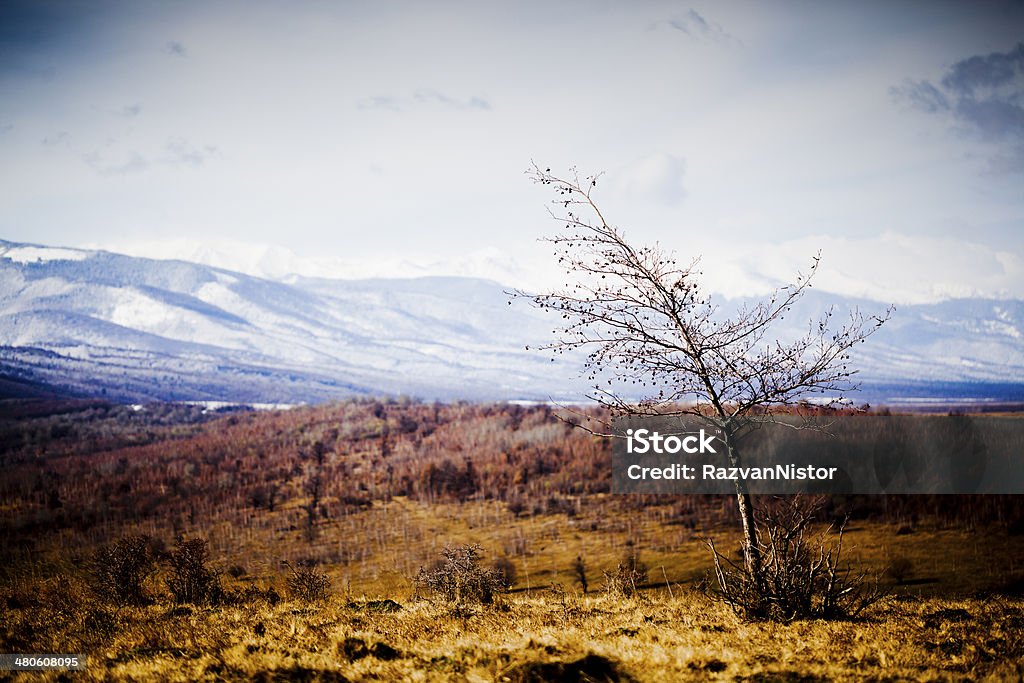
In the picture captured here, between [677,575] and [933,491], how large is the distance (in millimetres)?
20176

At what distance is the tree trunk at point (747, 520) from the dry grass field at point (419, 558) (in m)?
0.84

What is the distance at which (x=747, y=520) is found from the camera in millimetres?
9633

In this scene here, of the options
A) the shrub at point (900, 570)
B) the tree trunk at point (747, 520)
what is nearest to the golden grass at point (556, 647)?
the tree trunk at point (747, 520)

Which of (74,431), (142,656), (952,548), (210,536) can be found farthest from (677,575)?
(74,431)

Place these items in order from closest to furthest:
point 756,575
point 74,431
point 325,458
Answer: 1. point 756,575
2. point 325,458
3. point 74,431

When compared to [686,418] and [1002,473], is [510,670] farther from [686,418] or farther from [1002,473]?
[1002,473]

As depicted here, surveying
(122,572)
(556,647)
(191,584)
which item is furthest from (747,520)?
(122,572)

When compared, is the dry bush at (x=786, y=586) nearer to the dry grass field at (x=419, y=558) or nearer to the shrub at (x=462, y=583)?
the dry grass field at (x=419, y=558)

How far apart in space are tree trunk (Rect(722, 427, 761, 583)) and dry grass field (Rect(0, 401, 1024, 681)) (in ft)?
2.77

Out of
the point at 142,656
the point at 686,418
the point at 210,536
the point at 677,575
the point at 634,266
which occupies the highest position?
the point at 634,266

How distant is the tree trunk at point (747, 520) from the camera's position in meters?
9.71

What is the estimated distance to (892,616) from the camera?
9.93 metres

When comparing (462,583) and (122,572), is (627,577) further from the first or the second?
(122,572)

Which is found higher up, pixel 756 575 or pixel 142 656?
pixel 756 575
